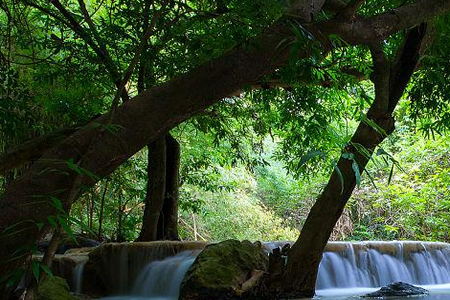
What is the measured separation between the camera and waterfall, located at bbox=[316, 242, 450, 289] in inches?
245

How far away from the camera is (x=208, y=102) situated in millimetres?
2531

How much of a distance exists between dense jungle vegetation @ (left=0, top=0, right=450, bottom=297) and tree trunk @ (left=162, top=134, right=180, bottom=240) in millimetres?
16

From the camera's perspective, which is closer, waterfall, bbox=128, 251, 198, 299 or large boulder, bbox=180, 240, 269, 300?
large boulder, bbox=180, 240, 269, 300

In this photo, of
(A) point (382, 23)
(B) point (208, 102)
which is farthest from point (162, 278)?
(A) point (382, 23)

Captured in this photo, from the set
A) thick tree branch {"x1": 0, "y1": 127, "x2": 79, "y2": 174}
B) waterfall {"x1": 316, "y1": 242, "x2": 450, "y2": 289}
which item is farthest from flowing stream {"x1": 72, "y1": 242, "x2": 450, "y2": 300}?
thick tree branch {"x1": 0, "y1": 127, "x2": 79, "y2": 174}

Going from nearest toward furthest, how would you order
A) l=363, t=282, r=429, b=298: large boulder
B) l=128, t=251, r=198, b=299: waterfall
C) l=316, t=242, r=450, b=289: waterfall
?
l=363, t=282, r=429, b=298: large boulder < l=128, t=251, r=198, b=299: waterfall < l=316, t=242, r=450, b=289: waterfall

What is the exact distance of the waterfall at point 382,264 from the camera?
6.21 m

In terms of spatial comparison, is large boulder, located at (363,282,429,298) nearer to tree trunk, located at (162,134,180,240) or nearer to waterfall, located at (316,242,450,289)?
waterfall, located at (316,242,450,289)

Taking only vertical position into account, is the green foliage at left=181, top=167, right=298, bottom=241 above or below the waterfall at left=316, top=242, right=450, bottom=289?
above

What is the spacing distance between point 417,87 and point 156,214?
367 cm

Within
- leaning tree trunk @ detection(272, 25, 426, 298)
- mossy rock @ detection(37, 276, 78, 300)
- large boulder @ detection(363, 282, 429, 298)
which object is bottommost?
large boulder @ detection(363, 282, 429, 298)

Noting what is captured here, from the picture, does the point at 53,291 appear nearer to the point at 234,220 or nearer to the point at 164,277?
the point at 164,277

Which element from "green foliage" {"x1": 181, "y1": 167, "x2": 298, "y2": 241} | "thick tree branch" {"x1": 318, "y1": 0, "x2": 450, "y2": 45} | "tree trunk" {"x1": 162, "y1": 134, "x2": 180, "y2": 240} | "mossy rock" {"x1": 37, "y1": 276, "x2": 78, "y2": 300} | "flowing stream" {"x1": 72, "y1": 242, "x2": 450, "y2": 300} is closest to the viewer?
"thick tree branch" {"x1": 318, "y1": 0, "x2": 450, "y2": 45}

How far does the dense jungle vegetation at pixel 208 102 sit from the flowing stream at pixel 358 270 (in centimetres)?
89
